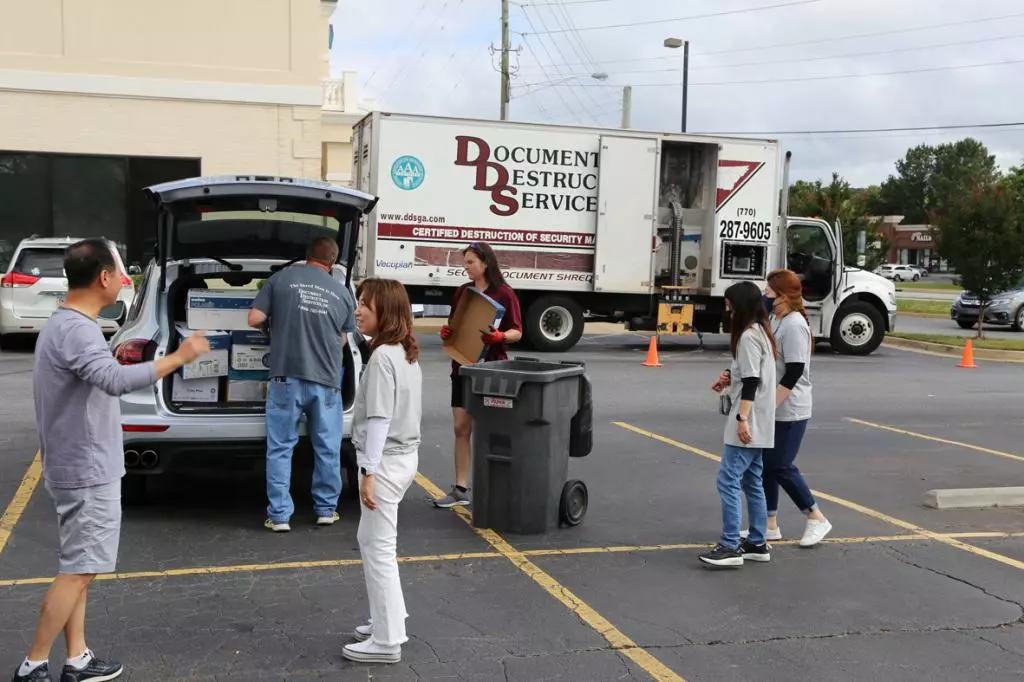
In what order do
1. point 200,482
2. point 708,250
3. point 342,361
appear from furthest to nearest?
point 708,250 < point 200,482 < point 342,361

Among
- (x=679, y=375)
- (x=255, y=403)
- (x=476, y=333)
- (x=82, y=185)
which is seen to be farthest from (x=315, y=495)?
(x=82, y=185)

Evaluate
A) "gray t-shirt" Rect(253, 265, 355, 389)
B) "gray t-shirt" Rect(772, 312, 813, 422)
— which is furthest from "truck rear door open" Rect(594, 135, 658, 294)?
"gray t-shirt" Rect(253, 265, 355, 389)

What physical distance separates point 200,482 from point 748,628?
171 inches

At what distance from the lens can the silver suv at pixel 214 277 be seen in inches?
245

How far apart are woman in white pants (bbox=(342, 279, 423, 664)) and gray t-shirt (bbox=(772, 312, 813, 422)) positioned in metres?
2.53

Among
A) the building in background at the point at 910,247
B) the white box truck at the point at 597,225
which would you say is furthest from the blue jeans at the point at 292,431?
the building in background at the point at 910,247

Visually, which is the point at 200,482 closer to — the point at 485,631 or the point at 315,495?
the point at 315,495

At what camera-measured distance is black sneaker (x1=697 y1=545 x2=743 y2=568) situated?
575cm

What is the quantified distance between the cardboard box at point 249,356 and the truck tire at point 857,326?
47.6 ft

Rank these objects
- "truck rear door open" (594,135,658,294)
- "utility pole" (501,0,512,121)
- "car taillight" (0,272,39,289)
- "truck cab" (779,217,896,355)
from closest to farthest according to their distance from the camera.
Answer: "car taillight" (0,272,39,289), "truck rear door open" (594,135,658,294), "truck cab" (779,217,896,355), "utility pole" (501,0,512,121)

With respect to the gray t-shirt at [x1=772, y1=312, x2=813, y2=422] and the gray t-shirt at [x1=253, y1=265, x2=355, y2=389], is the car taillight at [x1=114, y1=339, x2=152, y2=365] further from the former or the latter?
the gray t-shirt at [x1=772, y1=312, x2=813, y2=422]

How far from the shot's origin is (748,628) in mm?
4832

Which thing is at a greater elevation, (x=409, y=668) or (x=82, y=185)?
(x=82, y=185)

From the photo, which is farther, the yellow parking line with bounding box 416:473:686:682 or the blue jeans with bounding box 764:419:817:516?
the blue jeans with bounding box 764:419:817:516
